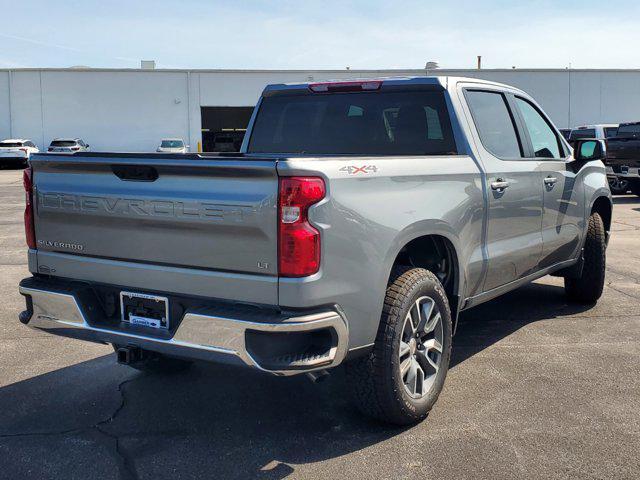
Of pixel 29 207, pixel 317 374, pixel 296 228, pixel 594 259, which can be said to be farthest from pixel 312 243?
pixel 594 259

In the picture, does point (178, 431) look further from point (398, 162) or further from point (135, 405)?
point (398, 162)

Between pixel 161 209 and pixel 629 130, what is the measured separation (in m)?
16.9

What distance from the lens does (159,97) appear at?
4247 centimetres

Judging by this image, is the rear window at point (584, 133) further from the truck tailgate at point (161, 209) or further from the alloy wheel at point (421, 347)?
the truck tailgate at point (161, 209)

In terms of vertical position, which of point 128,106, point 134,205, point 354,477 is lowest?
point 354,477

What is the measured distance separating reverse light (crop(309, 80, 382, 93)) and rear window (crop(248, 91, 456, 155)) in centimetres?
4

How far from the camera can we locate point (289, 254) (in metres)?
3.03

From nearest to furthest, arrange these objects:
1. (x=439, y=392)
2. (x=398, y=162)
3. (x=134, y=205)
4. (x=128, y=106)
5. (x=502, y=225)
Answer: (x=134, y=205)
(x=398, y=162)
(x=439, y=392)
(x=502, y=225)
(x=128, y=106)

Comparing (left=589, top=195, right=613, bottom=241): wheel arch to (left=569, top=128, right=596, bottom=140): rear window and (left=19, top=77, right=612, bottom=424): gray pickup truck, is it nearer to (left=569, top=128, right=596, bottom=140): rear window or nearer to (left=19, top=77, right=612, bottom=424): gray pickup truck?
(left=19, top=77, right=612, bottom=424): gray pickup truck

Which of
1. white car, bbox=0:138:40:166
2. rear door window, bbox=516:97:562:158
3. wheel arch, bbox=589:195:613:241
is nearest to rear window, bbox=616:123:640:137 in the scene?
wheel arch, bbox=589:195:613:241

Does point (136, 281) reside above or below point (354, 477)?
above

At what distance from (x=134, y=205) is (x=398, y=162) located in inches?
54.2

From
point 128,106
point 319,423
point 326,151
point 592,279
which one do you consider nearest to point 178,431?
point 319,423

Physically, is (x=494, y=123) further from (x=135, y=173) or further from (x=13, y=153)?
(x=13, y=153)
